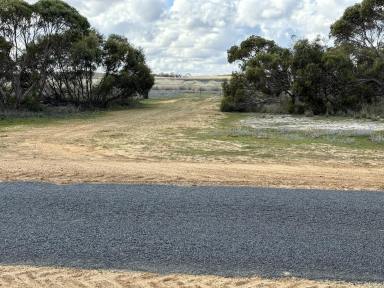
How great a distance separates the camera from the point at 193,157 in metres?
13.8

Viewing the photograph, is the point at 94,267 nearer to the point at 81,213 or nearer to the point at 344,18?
the point at 81,213

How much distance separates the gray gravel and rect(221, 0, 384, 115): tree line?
84.6 ft

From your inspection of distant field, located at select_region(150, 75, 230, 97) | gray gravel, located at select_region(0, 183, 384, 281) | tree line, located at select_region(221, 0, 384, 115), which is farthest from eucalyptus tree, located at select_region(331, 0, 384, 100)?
gray gravel, located at select_region(0, 183, 384, 281)

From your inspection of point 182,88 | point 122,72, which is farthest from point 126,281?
point 182,88

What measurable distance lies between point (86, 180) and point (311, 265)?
553cm

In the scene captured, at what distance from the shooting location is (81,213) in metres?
7.26

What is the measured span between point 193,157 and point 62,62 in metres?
23.7

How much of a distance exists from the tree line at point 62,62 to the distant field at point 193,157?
9891 millimetres

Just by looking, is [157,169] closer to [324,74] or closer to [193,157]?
[193,157]

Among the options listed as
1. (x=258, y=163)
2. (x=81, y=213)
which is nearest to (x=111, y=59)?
(x=258, y=163)

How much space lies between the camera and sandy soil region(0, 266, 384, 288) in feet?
16.2

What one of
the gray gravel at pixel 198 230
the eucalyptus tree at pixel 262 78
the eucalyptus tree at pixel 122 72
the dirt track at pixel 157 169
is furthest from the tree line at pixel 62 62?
the gray gravel at pixel 198 230

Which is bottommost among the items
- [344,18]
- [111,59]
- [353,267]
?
[353,267]

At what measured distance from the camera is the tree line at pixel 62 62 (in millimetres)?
30641
